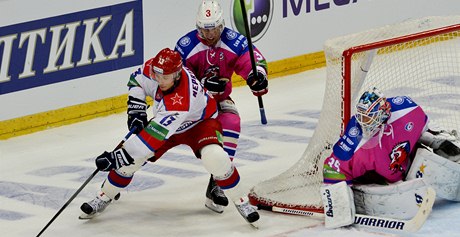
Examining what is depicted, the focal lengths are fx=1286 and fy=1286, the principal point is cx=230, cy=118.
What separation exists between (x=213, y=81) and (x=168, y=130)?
2.26 ft

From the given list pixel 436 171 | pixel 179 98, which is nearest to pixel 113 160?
pixel 179 98

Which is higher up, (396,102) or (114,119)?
(396,102)

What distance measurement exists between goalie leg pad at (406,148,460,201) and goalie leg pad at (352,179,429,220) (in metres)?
0.13

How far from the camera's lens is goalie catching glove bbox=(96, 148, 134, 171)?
6344mm

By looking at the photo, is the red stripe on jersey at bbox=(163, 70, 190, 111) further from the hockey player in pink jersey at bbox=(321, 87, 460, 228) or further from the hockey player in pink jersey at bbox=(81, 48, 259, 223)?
the hockey player in pink jersey at bbox=(321, 87, 460, 228)

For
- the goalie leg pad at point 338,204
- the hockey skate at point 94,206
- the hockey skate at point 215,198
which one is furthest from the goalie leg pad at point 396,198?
the hockey skate at point 94,206

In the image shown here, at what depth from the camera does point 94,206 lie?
22.3 ft

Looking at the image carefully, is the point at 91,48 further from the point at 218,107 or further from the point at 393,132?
the point at 393,132

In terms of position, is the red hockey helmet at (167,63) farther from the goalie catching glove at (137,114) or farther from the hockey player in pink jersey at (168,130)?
the goalie catching glove at (137,114)

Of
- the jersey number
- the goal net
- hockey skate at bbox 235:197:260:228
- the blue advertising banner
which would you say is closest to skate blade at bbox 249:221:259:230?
hockey skate at bbox 235:197:260:228

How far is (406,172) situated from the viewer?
662cm

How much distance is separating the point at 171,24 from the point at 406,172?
299 centimetres

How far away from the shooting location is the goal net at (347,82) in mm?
6770

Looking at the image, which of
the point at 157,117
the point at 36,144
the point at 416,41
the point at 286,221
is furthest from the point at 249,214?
the point at 36,144
